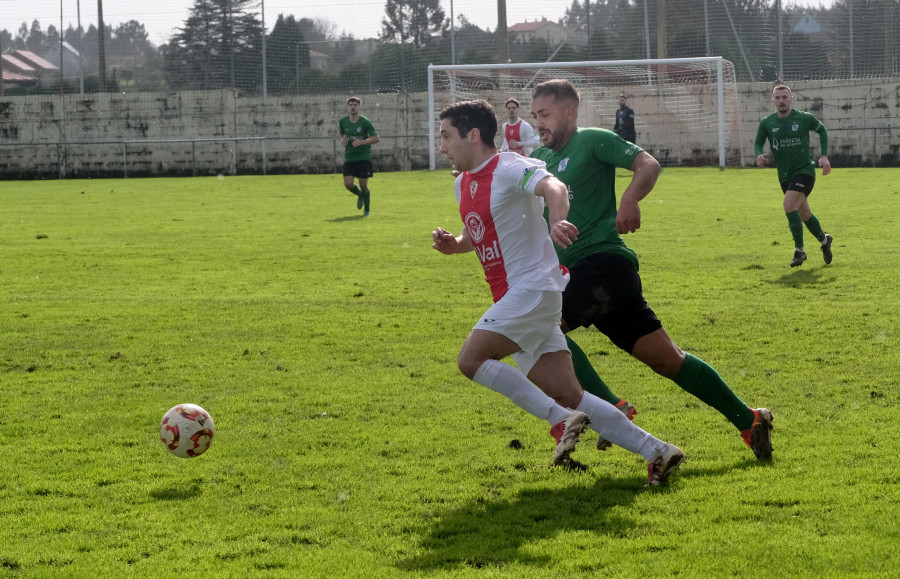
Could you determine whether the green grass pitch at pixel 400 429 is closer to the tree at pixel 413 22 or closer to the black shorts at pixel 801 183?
the black shorts at pixel 801 183

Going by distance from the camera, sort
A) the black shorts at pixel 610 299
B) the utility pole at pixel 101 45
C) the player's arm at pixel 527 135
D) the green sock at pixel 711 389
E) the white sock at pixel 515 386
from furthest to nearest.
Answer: the utility pole at pixel 101 45 < the player's arm at pixel 527 135 < the green sock at pixel 711 389 < the black shorts at pixel 610 299 < the white sock at pixel 515 386

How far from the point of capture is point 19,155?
1393 inches

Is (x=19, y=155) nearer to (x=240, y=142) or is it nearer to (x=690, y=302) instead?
(x=240, y=142)

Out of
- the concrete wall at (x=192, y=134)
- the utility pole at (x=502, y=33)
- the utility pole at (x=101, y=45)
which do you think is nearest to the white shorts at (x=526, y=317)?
the utility pole at (x=502, y=33)

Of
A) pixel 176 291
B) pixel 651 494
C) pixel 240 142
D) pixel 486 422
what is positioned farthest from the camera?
pixel 240 142

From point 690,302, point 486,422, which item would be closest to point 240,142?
point 690,302

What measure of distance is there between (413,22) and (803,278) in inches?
966

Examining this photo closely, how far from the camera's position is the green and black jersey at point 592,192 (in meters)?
5.28

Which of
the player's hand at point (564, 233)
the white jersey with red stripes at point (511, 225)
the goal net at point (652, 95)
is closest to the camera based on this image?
the player's hand at point (564, 233)

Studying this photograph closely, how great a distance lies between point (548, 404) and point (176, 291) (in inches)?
293

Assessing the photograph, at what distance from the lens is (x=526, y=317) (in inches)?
186

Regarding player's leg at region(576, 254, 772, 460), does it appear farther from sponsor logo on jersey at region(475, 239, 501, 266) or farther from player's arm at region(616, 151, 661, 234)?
sponsor logo on jersey at region(475, 239, 501, 266)

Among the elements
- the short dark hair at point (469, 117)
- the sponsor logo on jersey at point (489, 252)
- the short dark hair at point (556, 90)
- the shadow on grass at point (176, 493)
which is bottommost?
the shadow on grass at point (176, 493)

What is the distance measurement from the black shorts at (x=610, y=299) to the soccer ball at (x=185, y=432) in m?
1.95
